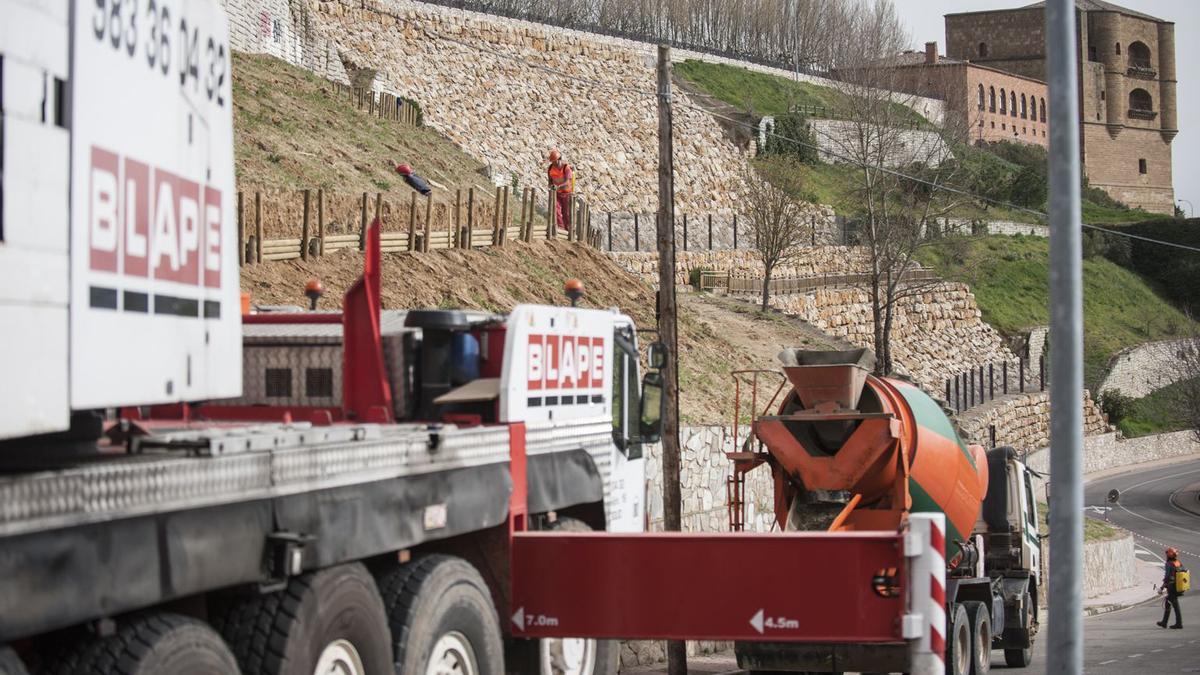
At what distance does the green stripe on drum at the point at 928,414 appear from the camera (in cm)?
1773

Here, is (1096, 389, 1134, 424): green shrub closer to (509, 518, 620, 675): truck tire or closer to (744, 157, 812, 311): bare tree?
(744, 157, 812, 311): bare tree

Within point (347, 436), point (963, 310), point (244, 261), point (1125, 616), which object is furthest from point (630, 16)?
point (347, 436)

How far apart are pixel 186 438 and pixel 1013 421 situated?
54.1 meters

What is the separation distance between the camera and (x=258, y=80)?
40156mm

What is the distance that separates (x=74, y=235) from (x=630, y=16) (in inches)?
4642

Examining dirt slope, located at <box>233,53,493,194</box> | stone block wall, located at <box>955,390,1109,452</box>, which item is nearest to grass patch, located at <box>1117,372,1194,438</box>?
stone block wall, located at <box>955,390,1109,452</box>

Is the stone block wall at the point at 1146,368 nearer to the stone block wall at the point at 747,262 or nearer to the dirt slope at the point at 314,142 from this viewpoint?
the stone block wall at the point at 747,262

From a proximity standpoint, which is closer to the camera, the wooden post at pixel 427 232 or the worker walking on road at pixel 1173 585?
the worker walking on road at pixel 1173 585

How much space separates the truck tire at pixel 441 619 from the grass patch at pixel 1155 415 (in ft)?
233

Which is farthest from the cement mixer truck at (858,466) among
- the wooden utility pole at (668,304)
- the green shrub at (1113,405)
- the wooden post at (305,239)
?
the green shrub at (1113,405)

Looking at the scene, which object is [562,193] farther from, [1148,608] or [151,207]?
[151,207]

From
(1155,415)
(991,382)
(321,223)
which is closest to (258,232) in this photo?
(321,223)

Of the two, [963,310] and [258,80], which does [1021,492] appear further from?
[963,310]

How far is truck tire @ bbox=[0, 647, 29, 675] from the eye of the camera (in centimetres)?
568
